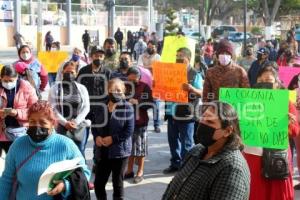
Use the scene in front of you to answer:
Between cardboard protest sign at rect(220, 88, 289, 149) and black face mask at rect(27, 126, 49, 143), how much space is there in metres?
1.97

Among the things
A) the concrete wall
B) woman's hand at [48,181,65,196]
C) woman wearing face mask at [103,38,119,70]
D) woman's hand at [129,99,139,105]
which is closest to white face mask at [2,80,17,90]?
woman's hand at [129,99,139,105]

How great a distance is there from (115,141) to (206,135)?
2.71 metres

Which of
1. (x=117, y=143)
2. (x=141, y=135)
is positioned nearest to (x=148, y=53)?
(x=141, y=135)

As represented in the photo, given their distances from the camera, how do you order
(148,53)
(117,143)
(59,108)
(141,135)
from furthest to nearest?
(148,53)
(141,135)
(59,108)
(117,143)

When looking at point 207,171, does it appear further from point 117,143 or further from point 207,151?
point 117,143

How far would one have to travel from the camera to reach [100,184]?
626cm

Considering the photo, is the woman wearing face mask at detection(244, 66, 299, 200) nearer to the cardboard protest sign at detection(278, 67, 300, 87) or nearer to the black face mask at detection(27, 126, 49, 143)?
the black face mask at detection(27, 126, 49, 143)

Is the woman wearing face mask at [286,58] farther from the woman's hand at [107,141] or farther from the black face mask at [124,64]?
the woman's hand at [107,141]

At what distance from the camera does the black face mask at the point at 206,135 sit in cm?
353

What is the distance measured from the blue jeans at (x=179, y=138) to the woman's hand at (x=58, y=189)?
4.22 meters

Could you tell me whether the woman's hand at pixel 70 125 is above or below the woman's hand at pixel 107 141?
above

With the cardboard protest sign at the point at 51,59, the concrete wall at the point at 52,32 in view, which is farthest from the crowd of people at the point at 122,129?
the concrete wall at the point at 52,32

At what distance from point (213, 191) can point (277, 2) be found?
145 feet

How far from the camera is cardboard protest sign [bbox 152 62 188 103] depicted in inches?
310
